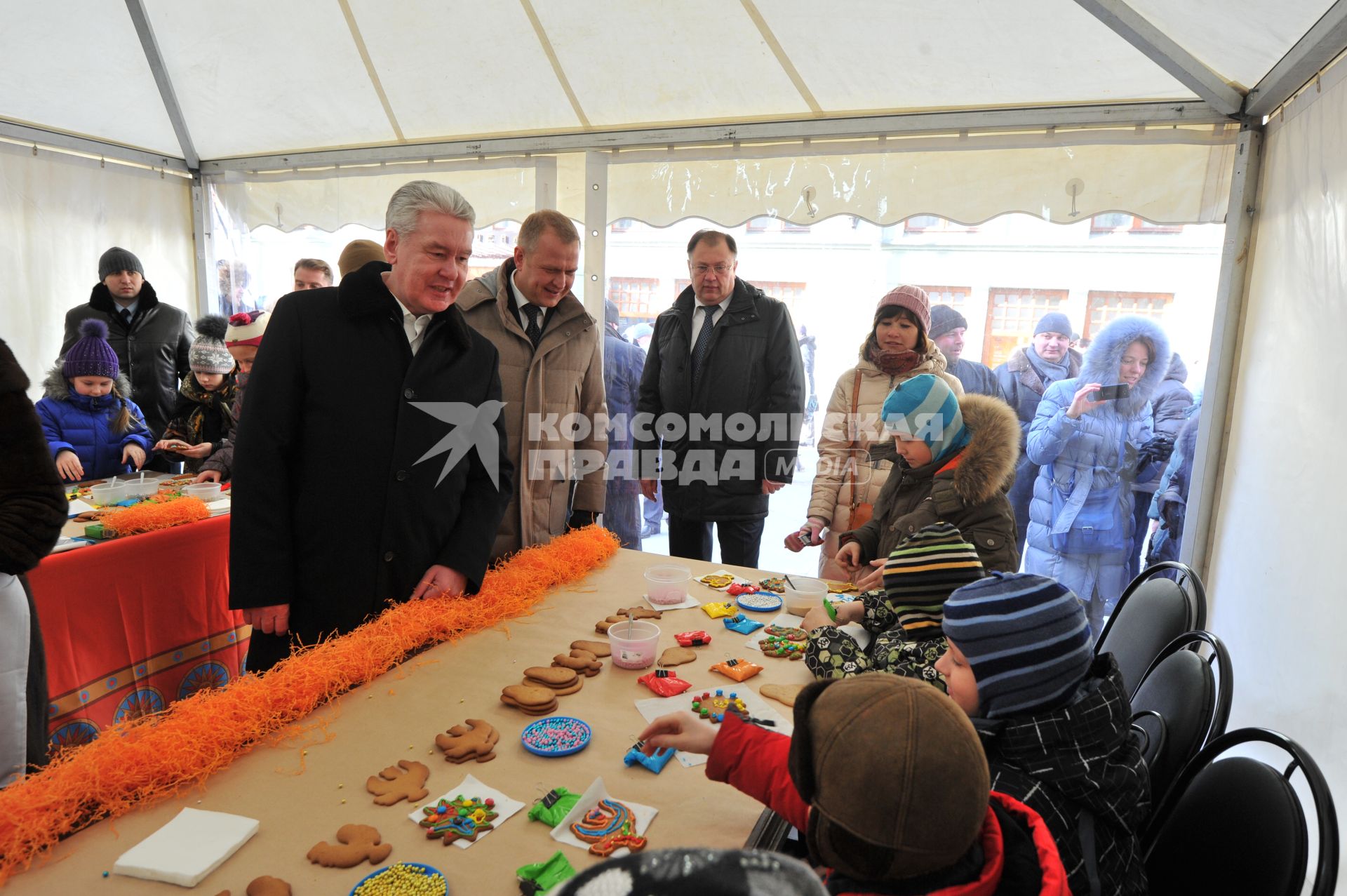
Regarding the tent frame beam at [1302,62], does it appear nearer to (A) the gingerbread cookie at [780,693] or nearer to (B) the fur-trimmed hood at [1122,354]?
(B) the fur-trimmed hood at [1122,354]

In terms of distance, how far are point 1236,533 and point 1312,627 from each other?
3.19 feet

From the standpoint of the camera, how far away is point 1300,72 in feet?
8.85

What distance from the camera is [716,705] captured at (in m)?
1.46

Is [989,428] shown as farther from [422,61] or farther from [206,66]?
[206,66]

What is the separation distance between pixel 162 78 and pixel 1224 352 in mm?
6564

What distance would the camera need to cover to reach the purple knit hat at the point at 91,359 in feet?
10.6

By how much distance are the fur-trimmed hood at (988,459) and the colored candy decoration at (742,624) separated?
0.69 metres

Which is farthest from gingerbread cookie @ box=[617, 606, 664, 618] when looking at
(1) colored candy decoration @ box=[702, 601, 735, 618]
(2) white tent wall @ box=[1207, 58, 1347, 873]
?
(2) white tent wall @ box=[1207, 58, 1347, 873]

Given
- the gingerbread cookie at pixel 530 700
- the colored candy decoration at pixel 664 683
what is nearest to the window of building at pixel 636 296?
the colored candy decoration at pixel 664 683

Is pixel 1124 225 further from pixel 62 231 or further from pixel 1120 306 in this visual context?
pixel 62 231

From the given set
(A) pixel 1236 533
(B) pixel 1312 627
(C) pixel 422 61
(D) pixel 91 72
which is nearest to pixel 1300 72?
(A) pixel 1236 533

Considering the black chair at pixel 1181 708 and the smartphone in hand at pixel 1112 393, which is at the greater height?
the smartphone in hand at pixel 1112 393

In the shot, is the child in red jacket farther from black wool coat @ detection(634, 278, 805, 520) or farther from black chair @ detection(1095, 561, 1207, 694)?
black wool coat @ detection(634, 278, 805, 520)

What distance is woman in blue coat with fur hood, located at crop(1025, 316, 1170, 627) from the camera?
3584mm
